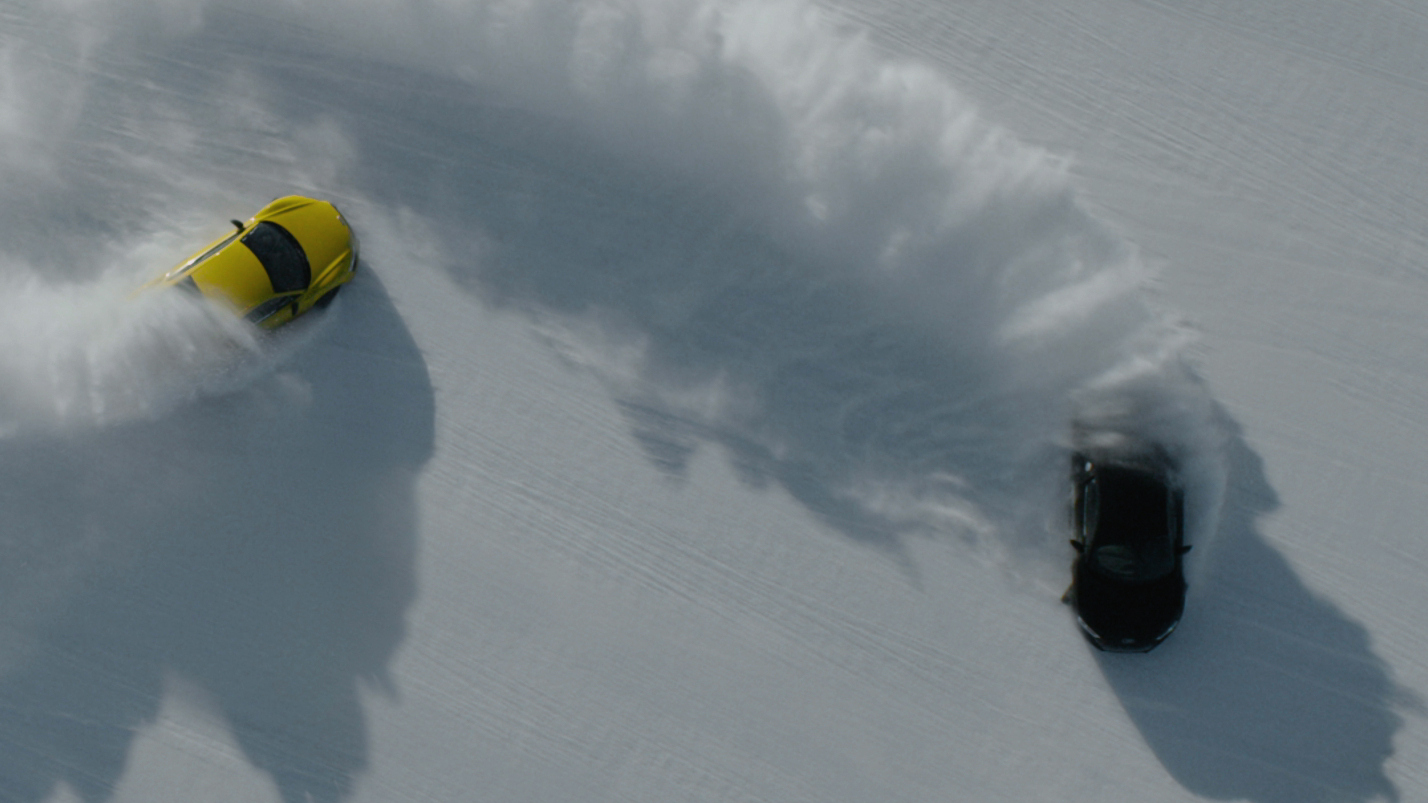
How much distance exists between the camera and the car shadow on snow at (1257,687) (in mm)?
10305

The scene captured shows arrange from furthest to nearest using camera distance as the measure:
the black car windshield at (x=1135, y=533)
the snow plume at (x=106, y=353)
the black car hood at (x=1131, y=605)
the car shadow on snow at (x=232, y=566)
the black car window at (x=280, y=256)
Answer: the car shadow on snow at (x=232, y=566)
the snow plume at (x=106, y=353)
the black car window at (x=280, y=256)
the black car hood at (x=1131, y=605)
the black car windshield at (x=1135, y=533)

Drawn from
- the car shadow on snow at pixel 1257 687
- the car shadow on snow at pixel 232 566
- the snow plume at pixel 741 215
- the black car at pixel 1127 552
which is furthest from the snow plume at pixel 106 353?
the car shadow on snow at pixel 1257 687

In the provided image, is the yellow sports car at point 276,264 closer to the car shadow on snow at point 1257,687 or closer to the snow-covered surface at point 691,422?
the snow-covered surface at point 691,422

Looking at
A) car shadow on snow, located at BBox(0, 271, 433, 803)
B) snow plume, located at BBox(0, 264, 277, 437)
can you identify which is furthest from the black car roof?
snow plume, located at BBox(0, 264, 277, 437)

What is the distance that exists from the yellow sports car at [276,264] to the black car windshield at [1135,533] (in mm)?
7510

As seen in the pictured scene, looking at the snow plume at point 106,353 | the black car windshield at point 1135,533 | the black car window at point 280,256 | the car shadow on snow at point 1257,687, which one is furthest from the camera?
the car shadow on snow at point 1257,687

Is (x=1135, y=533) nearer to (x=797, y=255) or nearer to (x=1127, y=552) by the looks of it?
(x=1127, y=552)

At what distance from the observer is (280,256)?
9.99m

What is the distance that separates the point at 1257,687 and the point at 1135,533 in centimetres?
230

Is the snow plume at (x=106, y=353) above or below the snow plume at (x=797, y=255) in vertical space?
below

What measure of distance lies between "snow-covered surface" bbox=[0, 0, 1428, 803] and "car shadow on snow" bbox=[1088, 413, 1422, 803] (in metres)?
0.04

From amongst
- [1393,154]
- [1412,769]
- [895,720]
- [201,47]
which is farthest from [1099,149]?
[201,47]

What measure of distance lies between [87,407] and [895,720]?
844 cm

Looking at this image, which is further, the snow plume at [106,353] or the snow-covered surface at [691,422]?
the snow-covered surface at [691,422]
